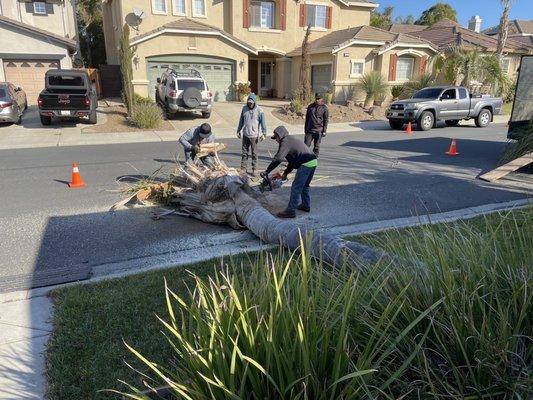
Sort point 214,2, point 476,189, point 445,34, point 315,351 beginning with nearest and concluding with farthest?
1. point 315,351
2. point 476,189
3. point 214,2
4. point 445,34

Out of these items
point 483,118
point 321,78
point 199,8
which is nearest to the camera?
point 483,118

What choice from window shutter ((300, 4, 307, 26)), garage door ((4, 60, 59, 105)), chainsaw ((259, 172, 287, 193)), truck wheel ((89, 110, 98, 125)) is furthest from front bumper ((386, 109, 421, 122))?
garage door ((4, 60, 59, 105))

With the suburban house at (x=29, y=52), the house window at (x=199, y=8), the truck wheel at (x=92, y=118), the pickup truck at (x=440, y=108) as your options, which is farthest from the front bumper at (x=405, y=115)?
the suburban house at (x=29, y=52)

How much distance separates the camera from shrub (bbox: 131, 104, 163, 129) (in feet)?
61.6

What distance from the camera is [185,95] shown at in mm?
20078

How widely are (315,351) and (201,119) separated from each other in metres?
20.7

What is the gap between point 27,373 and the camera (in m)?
3.21

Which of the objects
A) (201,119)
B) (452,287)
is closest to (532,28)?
(201,119)

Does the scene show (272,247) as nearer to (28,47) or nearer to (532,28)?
(28,47)

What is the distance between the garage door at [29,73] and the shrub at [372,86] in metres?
18.2

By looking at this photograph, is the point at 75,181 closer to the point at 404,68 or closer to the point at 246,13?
the point at 246,13

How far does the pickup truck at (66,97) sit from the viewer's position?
58.5 ft

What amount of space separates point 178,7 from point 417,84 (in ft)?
50.7

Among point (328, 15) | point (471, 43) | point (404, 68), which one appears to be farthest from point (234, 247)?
point (471, 43)
